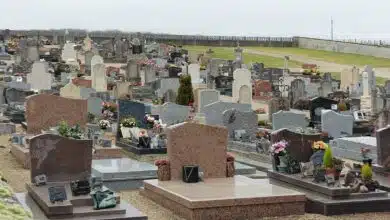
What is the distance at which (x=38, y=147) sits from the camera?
508 inches

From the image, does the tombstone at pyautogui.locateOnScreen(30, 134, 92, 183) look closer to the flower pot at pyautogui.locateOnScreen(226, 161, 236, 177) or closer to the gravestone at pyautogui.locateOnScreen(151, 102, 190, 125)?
the flower pot at pyautogui.locateOnScreen(226, 161, 236, 177)

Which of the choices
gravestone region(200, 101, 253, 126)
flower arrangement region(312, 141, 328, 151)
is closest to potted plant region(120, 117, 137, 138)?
gravestone region(200, 101, 253, 126)

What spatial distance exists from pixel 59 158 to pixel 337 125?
9.14 metres

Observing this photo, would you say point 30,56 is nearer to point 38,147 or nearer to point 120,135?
point 120,135

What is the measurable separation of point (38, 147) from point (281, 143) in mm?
4308

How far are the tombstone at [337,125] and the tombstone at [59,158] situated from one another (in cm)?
838

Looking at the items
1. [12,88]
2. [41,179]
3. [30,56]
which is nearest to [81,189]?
[41,179]

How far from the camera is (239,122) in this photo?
1919cm

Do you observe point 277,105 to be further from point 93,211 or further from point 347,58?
point 347,58

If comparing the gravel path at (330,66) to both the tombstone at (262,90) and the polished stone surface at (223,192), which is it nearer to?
the tombstone at (262,90)

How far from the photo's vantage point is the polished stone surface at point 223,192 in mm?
11461

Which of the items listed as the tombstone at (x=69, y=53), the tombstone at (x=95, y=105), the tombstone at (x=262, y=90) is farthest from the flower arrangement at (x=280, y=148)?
the tombstone at (x=69, y=53)

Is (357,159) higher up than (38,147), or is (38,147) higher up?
(38,147)

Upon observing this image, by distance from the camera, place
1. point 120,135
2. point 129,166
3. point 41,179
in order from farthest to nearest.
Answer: point 120,135
point 129,166
point 41,179
